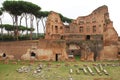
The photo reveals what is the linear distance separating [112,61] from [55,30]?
19502 millimetres

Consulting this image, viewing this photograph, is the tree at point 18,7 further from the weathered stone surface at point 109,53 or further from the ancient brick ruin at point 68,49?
the weathered stone surface at point 109,53

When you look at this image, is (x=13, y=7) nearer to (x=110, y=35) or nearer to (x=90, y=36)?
(x=90, y=36)

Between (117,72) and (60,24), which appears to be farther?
(60,24)

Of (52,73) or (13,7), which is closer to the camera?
(52,73)

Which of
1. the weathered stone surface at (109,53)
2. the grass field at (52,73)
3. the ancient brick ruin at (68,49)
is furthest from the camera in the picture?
the weathered stone surface at (109,53)

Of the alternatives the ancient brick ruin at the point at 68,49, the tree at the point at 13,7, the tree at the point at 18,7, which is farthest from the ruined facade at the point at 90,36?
the tree at the point at 13,7

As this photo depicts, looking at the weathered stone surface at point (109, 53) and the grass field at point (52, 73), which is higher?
the weathered stone surface at point (109, 53)

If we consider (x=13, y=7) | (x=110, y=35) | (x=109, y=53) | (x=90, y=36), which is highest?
(x=13, y=7)

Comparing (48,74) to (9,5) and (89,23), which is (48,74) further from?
(89,23)

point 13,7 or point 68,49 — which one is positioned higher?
point 13,7

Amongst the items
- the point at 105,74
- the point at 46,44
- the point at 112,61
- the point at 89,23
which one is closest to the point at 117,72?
the point at 105,74

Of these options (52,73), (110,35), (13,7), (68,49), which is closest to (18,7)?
(13,7)

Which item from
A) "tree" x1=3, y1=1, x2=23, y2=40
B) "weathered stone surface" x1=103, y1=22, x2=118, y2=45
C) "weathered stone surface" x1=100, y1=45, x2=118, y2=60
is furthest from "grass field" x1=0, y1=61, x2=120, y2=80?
"tree" x1=3, y1=1, x2=23, y2=40

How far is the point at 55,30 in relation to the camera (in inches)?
2296
